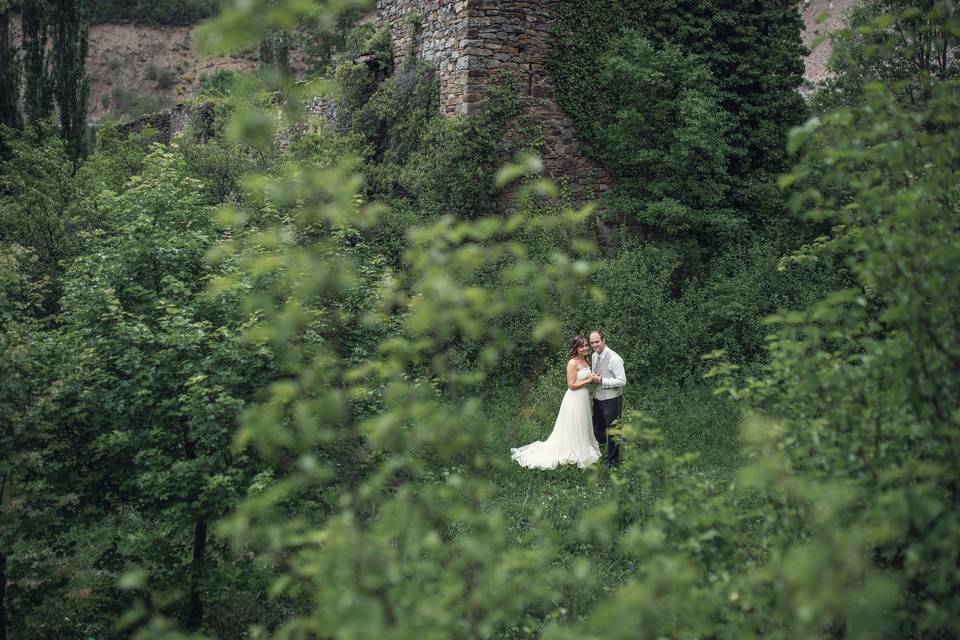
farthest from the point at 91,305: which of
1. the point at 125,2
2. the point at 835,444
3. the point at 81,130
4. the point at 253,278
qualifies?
the point at 125,2

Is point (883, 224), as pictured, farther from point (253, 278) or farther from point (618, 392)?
point (618, 392)

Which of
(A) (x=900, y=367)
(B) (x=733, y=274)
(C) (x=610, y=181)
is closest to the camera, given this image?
(A) (x=900, y=367)

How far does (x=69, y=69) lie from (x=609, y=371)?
57.0 feet

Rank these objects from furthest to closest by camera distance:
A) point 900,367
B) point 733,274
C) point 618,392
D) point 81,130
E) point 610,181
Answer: point 81,130 < point 610,181 < point 733,274 < point 618,392 < point 900,367

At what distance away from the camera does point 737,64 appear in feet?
47.0

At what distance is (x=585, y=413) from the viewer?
9.38 meters

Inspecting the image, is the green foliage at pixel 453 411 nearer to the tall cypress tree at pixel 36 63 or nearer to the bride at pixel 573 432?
the bride at pixel 573 432

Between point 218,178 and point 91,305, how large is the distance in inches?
377

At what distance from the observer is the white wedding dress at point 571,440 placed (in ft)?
30.4

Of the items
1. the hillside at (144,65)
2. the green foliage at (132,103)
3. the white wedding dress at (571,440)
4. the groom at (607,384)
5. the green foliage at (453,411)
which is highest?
the hillside at (144,65)

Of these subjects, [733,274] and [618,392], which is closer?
[618,392]

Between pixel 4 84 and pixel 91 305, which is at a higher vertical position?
pixel 4 84

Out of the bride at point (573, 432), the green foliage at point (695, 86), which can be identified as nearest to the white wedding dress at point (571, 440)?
the bride at point (573, 432)

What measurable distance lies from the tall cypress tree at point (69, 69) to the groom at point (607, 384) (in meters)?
15.7
